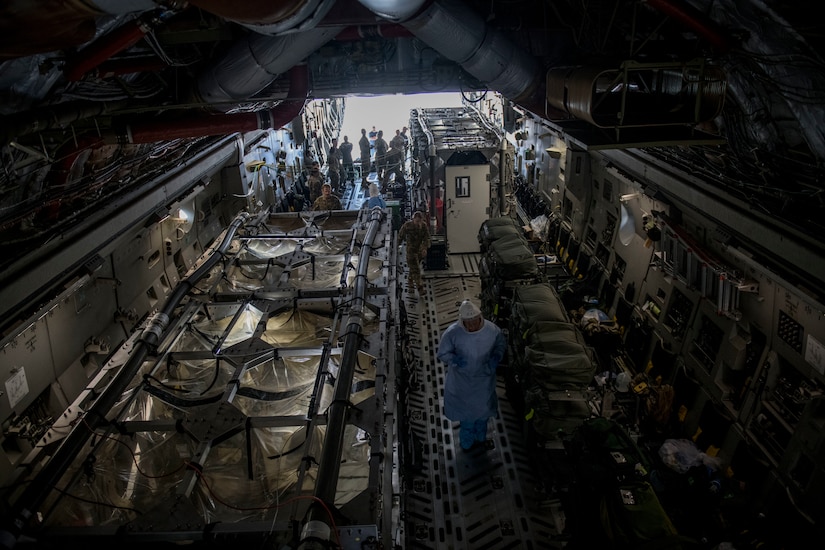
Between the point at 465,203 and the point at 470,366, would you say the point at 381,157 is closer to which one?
the point at 465,203

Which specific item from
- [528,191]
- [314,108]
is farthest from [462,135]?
[314,108]

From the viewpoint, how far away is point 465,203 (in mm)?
9961

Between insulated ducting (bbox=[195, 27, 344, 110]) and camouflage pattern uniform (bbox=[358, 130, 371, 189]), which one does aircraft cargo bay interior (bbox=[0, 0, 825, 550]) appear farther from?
camouflage pattern uniform (bbox=[358, 130, 371, 189])

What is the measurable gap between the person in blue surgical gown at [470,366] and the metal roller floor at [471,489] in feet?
1.05

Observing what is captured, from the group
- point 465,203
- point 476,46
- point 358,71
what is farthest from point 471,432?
point 465,203

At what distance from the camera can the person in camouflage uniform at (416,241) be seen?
8.69 metres

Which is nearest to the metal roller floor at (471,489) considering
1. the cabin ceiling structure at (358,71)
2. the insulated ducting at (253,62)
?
the cabin ceiling structure at (358,71)

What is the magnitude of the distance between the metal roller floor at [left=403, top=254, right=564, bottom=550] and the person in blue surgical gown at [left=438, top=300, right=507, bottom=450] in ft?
1.05

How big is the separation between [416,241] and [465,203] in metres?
1.77

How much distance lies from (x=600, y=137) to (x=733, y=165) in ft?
3.86

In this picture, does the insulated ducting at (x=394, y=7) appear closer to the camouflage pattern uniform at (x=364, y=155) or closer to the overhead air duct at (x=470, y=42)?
the overhead air duct at (x=470, y=42)

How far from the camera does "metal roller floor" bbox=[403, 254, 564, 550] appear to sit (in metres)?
4.56

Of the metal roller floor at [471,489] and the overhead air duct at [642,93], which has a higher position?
the overhead air duct at [642,93]

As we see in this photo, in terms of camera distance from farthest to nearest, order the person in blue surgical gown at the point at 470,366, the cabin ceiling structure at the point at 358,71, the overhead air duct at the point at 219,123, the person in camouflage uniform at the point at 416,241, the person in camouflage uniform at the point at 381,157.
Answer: the person in camouflage uniform at the point at 381,157 → the person in camouflage uniform at the point at 416,241 → the person in blue surgical gown at the point at 470,366 → the overhead air duct at the point at 219,123 → the cabin ceiling structure at the point at 358,71
